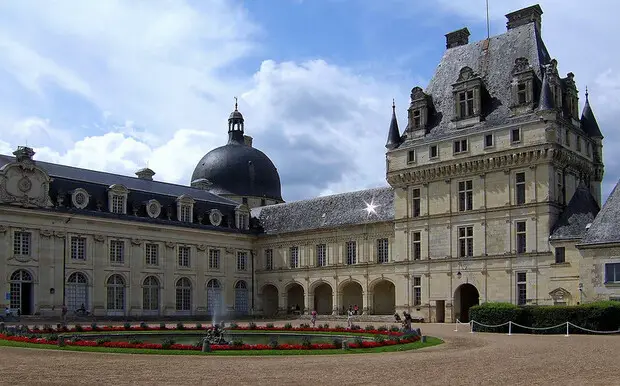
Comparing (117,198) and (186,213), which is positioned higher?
(117,198)

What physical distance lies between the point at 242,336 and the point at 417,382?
18277mm

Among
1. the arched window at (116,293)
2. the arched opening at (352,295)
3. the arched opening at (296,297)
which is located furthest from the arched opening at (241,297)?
the arched window at (116,293)

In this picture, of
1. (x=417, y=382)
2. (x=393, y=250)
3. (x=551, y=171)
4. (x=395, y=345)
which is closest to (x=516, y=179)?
(x=551, y=171)

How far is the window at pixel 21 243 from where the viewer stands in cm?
4678

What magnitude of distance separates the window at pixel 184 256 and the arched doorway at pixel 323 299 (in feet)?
32.7

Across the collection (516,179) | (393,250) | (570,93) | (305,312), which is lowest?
(305,312)

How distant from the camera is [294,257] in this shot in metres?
58.6

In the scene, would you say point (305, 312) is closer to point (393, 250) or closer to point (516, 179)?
point (393, 250)

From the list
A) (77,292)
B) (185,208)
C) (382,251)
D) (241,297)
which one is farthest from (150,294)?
(382,251)

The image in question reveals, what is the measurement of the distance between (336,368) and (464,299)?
3179 centimetres

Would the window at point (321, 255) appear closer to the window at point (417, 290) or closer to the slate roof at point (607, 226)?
the window at point (417, 290)

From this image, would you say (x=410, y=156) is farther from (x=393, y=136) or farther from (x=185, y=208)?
Answer: (x=185, y=208)

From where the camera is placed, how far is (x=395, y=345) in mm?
25688

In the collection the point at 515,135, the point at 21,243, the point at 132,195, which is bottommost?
the point at 21,243
